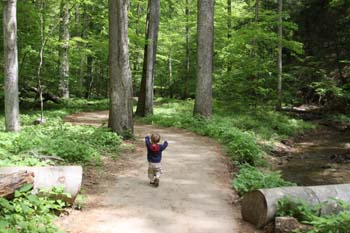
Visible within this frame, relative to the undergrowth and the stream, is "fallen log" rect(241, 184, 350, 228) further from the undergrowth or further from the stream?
the stream

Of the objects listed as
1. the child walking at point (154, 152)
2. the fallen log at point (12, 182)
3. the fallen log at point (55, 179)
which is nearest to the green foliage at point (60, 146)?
the fallen log at point (55, 179)

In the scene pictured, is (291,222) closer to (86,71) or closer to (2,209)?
(2,209)

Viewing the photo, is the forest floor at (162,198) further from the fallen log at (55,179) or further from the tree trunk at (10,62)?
the tree trunk at (10,62)

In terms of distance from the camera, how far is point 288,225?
19.2 ft

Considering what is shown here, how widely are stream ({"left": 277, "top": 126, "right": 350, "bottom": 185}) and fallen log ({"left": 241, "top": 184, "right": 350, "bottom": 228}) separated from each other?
4.08 metres

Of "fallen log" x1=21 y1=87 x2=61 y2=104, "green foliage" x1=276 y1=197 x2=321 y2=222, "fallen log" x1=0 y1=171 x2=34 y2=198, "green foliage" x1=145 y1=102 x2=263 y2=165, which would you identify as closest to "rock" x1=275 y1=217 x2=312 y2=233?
"green foliage" x1=276 y1=197 x2=321 y2=222

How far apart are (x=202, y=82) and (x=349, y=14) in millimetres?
10798

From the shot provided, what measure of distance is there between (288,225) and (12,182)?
13.6ft

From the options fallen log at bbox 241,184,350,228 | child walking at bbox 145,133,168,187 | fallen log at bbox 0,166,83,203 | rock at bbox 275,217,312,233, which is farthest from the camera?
child walking at bbox 145,133,168,187

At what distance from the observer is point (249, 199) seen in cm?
666

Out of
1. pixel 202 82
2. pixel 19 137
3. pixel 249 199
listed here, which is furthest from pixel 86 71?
pixel 249 199

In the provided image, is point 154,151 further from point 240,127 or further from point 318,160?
point 240,127

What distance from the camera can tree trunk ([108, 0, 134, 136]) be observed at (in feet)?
39.8

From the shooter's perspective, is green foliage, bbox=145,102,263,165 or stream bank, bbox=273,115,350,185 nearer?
green foliage, bbox=145,102,263,165
